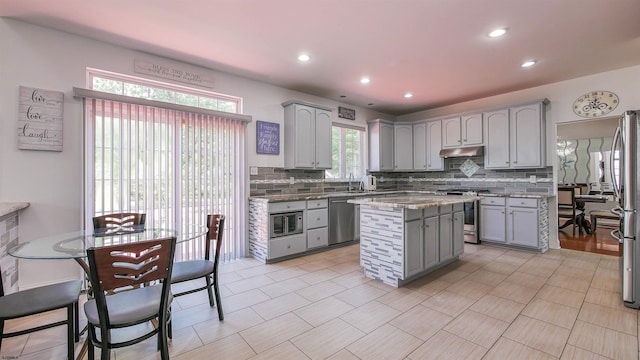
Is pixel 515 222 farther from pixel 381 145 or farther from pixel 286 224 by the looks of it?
pixel 286 224

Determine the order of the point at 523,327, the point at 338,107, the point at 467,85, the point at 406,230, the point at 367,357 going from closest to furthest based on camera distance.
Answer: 1. the point at 367,357
2. the point at 523,327
3. the point at 406,230
4. the point at 467,85
5. the point at 338,107

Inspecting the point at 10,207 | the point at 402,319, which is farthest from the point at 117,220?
the point at 402,319

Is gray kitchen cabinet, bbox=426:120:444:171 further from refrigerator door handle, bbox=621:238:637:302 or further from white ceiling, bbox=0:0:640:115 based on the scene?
refrigerator door handle, bbox=621:238:637:302

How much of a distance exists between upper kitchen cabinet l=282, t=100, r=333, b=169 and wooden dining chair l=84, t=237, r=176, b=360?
9.85 feet

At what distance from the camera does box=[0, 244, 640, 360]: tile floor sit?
1.91 m

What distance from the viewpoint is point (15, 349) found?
193 cm

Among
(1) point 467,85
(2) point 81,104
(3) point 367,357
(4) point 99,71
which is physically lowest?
(3) point 367,357

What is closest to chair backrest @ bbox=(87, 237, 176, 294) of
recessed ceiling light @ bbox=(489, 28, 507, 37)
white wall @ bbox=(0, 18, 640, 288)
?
white wall @ bbox=(0, 18, 640, 288)

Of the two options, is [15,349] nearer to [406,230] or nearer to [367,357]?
[367,357]

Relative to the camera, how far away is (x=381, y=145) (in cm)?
588

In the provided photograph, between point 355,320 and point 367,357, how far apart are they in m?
0.47

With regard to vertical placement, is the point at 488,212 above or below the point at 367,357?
above

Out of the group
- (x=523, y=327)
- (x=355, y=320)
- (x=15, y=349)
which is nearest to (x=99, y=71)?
(x=15, y=349)

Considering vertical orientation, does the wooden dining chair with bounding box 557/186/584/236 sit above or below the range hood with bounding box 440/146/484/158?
below
